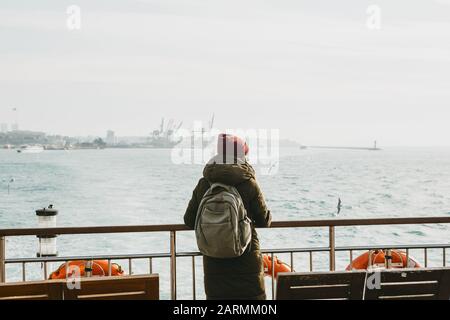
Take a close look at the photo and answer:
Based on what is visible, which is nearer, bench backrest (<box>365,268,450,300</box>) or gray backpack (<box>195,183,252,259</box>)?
bench backrest (<box>365,268,450,300</box>)

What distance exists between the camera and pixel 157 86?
12162cm

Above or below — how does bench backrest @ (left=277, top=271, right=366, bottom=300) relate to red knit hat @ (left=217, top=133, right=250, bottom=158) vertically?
below

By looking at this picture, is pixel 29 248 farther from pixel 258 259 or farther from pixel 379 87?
pixel 379 87

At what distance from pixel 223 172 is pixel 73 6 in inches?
129

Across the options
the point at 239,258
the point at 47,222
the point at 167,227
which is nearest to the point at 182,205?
the point at 47,222

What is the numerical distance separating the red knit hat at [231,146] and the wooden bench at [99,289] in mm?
1094

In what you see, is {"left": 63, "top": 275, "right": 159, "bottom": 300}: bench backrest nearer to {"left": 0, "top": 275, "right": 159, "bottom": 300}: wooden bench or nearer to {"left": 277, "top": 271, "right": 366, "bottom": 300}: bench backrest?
{"left": 0, "top": 275, "right": 159, "bottom": 300}: wooden bench

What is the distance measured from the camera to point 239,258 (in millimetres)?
3779

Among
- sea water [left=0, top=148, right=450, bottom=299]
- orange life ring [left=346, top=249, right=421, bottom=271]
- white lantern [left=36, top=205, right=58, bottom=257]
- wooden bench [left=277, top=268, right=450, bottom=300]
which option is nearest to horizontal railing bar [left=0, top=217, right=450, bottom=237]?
sea water [left=0, top=148, right=450, bottom=299]

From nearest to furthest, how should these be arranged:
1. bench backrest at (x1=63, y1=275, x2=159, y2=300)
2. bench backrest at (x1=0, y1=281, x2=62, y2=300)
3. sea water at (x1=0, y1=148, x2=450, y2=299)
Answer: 1. bench backrest at (x1=0, y1=281, x2=62, y2=300)
2. bench backrest at (x1=63, y1=275, x2=159, y2=300)
3. sea water at (x1=0, y1=148, x2=450, y2=299)

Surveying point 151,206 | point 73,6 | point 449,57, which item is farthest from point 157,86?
point 73,6

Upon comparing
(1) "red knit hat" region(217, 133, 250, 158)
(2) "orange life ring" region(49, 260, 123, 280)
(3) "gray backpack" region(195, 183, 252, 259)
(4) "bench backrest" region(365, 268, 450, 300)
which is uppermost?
(1) "red knit hat" region(217, 133, 250, 158)

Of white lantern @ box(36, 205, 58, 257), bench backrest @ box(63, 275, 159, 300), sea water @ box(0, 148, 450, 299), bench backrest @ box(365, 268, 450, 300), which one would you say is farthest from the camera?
sea water @ box(0, 148, 450, 299)

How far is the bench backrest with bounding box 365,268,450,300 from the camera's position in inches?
121
